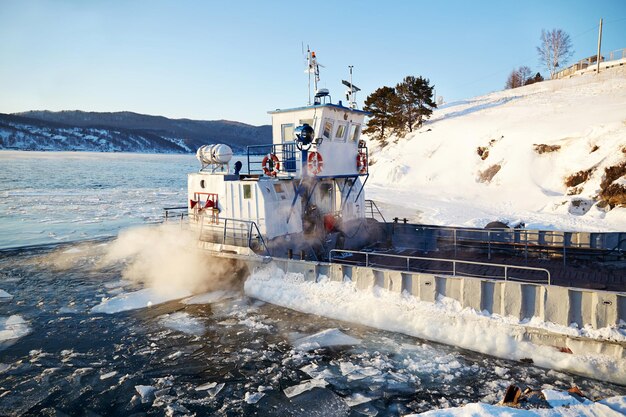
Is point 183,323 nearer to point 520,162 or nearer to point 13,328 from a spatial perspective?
point 13,328

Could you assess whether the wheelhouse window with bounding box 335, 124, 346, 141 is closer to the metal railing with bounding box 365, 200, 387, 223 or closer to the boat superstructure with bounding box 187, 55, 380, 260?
the boat superstructure with bounding box 187, 55, 380, 260

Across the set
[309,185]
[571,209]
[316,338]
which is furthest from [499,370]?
[571,209]

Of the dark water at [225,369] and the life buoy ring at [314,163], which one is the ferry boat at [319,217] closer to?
the life buoy ring at [314,163]

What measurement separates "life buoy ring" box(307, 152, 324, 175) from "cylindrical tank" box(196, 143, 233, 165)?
3137 millimetres

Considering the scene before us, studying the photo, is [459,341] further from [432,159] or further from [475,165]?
[432,159]

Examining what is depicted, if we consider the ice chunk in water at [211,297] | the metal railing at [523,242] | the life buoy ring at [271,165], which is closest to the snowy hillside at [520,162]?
the metal railing at [523,242]

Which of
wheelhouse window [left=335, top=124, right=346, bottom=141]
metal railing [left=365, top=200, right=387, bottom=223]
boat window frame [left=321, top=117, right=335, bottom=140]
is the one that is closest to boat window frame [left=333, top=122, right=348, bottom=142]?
wheelhouse window [left=335, top=124, right=346, bottom=141]

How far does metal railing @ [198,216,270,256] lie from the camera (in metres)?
13.0

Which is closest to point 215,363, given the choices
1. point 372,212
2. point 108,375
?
point 108,375

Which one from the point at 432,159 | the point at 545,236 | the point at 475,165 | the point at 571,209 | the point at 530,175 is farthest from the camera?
the point at 432,159

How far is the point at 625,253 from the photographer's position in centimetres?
1163

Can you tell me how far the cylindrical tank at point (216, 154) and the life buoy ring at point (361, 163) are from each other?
175 inches

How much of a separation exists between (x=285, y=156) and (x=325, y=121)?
169 centimetres

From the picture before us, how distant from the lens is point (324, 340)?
9828mm
